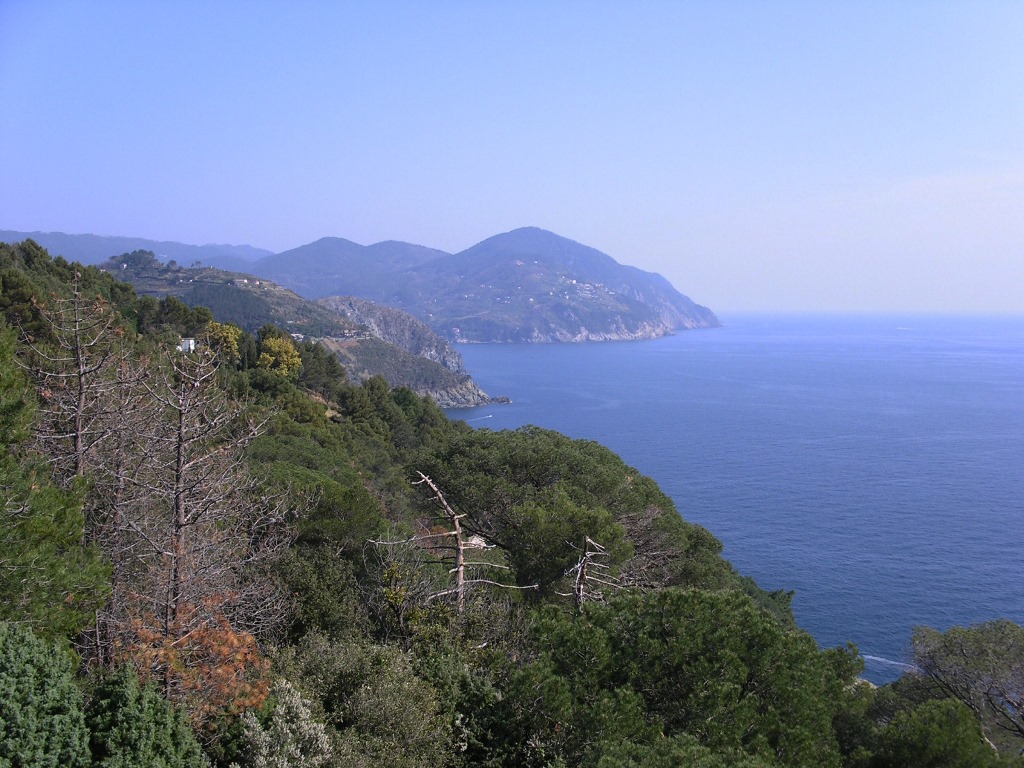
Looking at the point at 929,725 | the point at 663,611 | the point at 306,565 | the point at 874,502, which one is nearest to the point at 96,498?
the point at 306,565

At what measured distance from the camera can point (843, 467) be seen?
47281mm

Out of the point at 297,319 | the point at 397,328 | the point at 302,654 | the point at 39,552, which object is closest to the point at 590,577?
the point at 302,654

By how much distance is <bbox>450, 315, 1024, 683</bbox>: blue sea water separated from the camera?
28922mm

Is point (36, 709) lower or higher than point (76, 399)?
lower

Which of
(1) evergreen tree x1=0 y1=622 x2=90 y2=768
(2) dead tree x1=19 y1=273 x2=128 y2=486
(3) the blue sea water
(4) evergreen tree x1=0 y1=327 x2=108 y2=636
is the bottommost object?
(3) the blue sea water

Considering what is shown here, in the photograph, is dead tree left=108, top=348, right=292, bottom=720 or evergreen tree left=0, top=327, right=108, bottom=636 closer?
evergreen tree left=0, top=327, right=108, bottom=636

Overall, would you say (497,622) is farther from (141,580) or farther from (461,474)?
(461,474)

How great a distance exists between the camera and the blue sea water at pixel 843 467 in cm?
2892

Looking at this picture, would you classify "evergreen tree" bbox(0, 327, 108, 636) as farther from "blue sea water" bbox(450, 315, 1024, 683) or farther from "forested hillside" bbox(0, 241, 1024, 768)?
"blue sea water" bbox(450, 315, 1024, 683)

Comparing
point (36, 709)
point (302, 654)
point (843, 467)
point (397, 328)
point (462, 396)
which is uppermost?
→ point (397, 328)

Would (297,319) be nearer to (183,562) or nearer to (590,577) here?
(590,577)

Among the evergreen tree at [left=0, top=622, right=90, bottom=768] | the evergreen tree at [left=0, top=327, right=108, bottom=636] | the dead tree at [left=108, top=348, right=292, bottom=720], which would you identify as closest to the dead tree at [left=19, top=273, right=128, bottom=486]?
the evergreen tree at [left=0, top=327, right=108, bottom=636]

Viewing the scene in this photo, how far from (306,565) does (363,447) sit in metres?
21.3

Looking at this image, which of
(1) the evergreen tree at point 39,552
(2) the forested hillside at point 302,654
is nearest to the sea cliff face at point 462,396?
(2) the forested hillside at point 302,654
